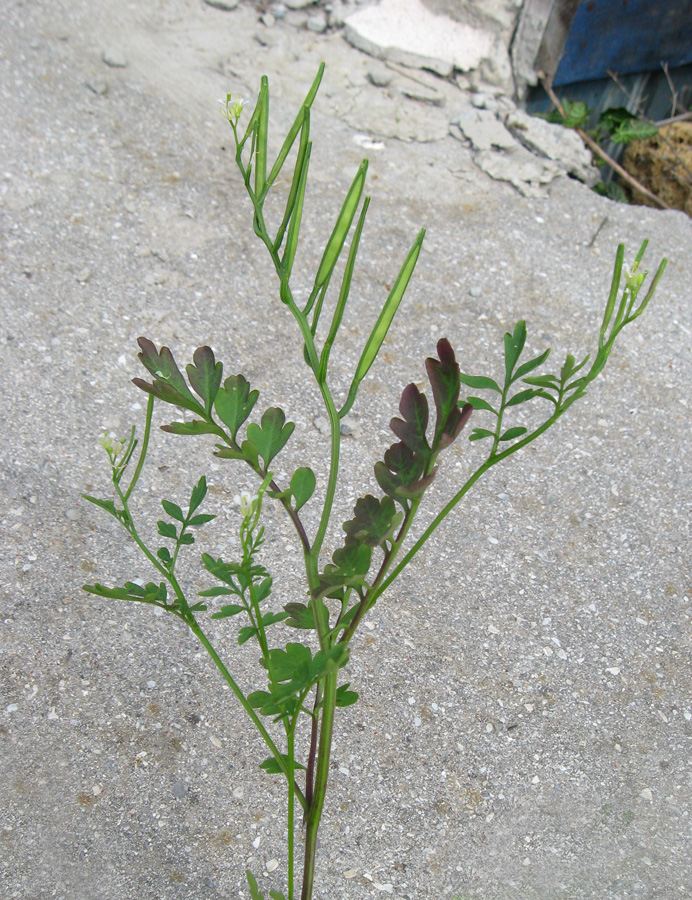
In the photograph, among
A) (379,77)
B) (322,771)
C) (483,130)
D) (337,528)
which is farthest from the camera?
(379,77)

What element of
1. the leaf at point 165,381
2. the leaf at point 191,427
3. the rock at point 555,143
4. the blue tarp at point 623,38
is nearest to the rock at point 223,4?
the rock at point 555,143

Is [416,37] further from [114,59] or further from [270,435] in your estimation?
[270,435]

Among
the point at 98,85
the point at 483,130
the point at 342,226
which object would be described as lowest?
the point at 98,85

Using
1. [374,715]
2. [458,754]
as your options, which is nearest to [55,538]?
[374,715]

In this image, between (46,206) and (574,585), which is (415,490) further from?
(46,206)

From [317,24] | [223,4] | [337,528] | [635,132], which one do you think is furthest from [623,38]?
[337,528]

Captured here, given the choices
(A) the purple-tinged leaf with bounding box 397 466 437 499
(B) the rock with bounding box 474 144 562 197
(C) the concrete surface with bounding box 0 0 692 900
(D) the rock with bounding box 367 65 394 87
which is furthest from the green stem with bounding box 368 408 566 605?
(D) the rock with bounding box 367 65 394 87
